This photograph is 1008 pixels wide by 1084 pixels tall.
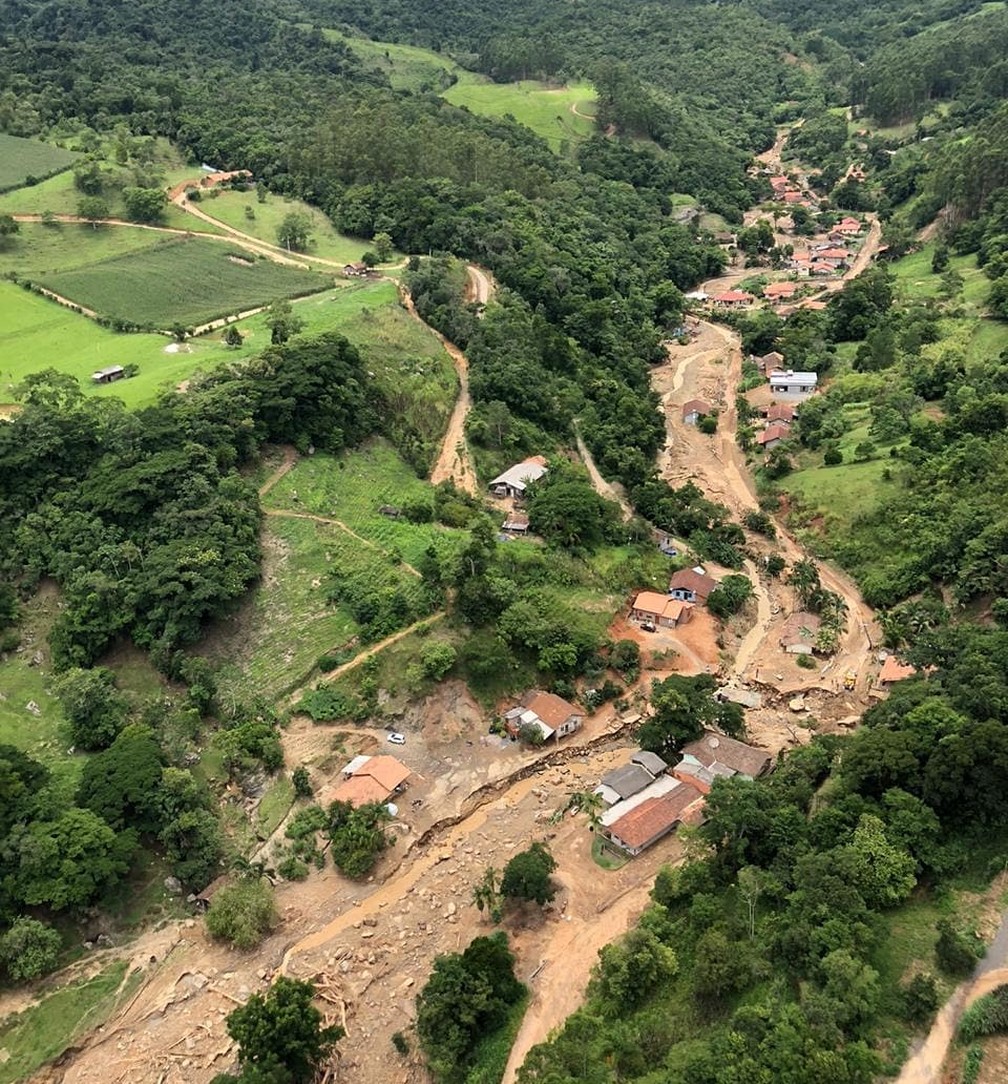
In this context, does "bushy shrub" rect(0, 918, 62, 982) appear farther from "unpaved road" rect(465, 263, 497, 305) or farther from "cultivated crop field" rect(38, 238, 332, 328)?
"unpaved road" rect(465, 263, 497, 305)

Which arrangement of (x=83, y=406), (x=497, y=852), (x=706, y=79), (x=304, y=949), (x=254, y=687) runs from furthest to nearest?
(x=706, y=79), (x=83, y=406), (x=254, y=687), (x=497, y=852), (x=304, y=949)

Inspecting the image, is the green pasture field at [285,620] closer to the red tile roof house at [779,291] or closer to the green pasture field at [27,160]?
the green pasture field at [27,160]

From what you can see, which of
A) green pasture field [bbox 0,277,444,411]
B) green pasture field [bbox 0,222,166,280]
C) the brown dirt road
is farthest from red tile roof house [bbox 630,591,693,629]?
green pasture field [bbox 0,222,166,280]

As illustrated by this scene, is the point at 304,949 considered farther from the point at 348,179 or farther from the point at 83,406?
the point at 348,179

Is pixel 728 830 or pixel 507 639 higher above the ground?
pixel 728 830

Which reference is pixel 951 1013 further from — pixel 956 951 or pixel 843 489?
pixel 843 489

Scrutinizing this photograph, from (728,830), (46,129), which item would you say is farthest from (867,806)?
(46,129)
